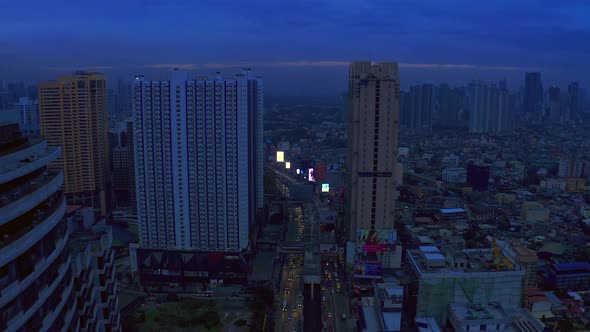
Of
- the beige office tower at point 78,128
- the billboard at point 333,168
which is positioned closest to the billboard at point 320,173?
the billboard at point 333,168

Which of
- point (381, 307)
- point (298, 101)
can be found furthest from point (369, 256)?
point (298, 101)

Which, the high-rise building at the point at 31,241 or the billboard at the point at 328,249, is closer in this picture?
the high-rise building at the point at 31,241

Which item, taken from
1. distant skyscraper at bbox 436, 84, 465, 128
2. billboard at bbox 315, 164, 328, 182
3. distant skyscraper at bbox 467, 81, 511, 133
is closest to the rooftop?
billboard at bbox 315, 164, 328, 182

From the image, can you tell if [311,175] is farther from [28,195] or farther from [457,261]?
[28,195]

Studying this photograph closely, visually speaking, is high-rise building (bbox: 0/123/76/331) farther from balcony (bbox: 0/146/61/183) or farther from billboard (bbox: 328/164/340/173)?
billboard (bbox: 328/164/340/173)

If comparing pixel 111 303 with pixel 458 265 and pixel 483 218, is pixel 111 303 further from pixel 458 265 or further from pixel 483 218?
pixel 483 218

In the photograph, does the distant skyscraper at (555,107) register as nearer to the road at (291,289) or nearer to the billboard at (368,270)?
the road at (291,289)

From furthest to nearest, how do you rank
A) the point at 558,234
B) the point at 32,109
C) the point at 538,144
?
1. the point at 538,144
2. the point at 32,109
3. the point at 558,234
